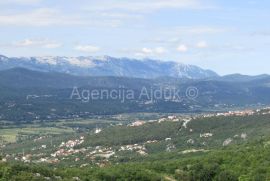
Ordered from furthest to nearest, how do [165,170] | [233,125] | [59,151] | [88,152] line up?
[233,125]
[59,151]
[88,152]
[165,170]

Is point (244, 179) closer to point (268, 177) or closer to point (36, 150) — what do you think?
point (268, 177)

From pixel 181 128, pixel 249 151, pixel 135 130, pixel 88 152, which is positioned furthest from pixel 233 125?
pixel 249 151

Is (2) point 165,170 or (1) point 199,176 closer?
(1) point 199,176

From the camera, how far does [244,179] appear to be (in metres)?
78.1

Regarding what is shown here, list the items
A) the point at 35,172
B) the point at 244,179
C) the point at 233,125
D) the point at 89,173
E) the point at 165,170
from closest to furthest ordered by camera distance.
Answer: the point at 35,172 < the point at 244,179 < the point at 89,173 < the point at 165,170 < the point at 233,125

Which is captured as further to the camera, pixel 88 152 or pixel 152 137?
pixel 152 137

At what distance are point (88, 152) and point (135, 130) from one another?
119ft

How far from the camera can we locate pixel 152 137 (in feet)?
600

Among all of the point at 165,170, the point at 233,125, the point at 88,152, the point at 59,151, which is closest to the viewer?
the point at 165,170

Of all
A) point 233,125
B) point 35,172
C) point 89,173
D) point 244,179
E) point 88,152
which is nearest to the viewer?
point 35,172

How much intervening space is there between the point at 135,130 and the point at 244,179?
11784cm

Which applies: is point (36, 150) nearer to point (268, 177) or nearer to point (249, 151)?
point (249, 151)

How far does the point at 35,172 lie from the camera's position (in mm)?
72750

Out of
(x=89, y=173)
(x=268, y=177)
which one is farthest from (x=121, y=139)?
(x=268, y=177)
